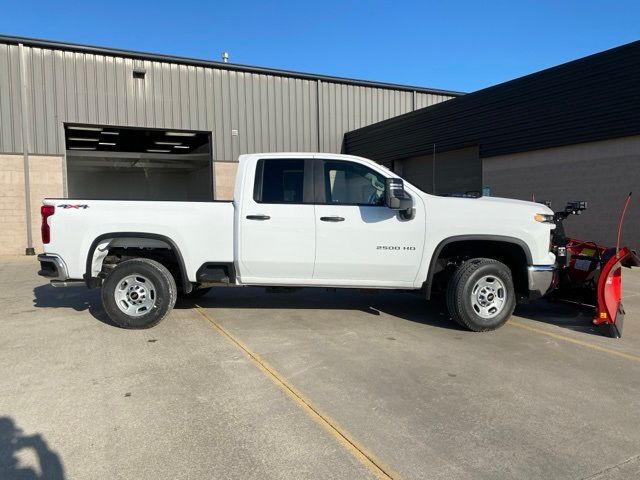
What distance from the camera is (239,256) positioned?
5957 millimetres

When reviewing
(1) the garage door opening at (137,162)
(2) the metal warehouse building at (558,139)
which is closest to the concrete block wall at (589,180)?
(2) the metal warehouse building at (558,139)

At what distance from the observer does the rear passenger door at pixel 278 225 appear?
5898 millimetres

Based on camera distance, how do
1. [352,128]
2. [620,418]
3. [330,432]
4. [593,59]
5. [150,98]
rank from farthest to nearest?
1. [352,128]
2. [150,98]
3. [593,59]
4. [620,418]
5. [330,432]

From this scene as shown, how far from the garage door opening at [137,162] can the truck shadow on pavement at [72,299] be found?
779cm

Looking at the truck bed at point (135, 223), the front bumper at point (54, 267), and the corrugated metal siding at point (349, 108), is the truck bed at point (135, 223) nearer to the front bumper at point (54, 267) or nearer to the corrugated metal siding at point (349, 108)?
the front bumper at point (54, 267)

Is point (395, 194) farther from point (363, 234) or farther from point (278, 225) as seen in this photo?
point (278, 225)

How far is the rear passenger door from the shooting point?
590cm

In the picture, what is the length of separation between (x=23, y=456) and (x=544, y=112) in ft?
44.5

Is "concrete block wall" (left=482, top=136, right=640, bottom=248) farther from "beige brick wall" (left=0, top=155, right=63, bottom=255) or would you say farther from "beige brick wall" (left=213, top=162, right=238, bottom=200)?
"beige brick wall" (left=0, top=155, right=63, bottom=255)

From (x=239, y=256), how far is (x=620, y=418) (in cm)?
410

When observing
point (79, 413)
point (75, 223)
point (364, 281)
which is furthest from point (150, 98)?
point (79, 413)

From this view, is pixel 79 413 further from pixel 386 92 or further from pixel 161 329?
pixel 386 92

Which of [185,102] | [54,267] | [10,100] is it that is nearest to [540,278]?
[54,267]

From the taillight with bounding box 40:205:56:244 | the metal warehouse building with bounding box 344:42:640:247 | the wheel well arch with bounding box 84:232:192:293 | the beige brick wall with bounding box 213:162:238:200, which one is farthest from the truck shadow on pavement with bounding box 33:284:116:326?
the beige brick wall with bounding box 213:162:238:200
